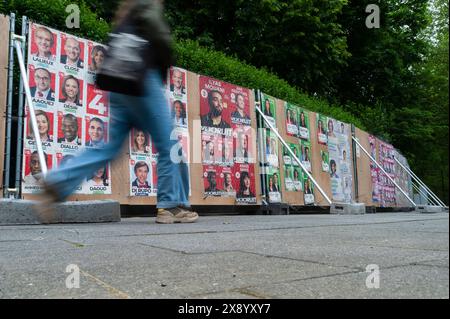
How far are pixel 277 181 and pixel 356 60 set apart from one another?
13183mm

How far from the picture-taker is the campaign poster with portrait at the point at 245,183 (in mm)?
8445

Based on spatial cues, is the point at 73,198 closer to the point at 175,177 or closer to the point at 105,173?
the point at 105,173

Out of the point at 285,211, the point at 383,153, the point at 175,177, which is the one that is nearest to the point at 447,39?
the point at 175,177

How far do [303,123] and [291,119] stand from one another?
22.5 inches

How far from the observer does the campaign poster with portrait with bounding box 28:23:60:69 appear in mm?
5793

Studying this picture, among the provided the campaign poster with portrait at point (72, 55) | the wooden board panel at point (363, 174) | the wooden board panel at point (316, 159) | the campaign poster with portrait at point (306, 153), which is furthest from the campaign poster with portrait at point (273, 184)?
the wooden board panel at point (363, 174)

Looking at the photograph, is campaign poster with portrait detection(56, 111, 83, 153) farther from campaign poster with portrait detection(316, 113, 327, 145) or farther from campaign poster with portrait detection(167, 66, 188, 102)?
campaign poster with portrait detection(316, 113, 327, 145)

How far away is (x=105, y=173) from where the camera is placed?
21.0ft

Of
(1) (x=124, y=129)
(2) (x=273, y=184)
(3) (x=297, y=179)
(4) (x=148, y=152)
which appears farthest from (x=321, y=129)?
(1) (x=124, y=129)

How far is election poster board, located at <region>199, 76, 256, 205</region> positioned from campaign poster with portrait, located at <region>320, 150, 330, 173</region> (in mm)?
3021

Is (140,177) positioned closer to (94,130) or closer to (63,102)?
(94,130)

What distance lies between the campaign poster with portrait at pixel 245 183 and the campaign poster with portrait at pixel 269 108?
1068mm

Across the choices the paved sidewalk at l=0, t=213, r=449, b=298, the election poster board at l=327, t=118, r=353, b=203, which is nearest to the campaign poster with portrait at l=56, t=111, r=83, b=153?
the paved sidewalk at l=0, t=213, r=449, b=298

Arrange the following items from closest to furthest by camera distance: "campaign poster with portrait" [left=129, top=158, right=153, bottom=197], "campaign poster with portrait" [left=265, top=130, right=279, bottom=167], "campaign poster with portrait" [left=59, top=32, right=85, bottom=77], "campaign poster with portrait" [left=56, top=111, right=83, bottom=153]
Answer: "campaign poster with portrait" [left=56, top=111, right=83, bottom=153] → "campaign poster with portrait" [left=59, top=32, right=85, bottom=77] → "campaign poster with portrait" [left=129, top=158, right=153, bottom=197] → "campaign poster with portrait" [left=265, top=130, right=279, bottom=167]
